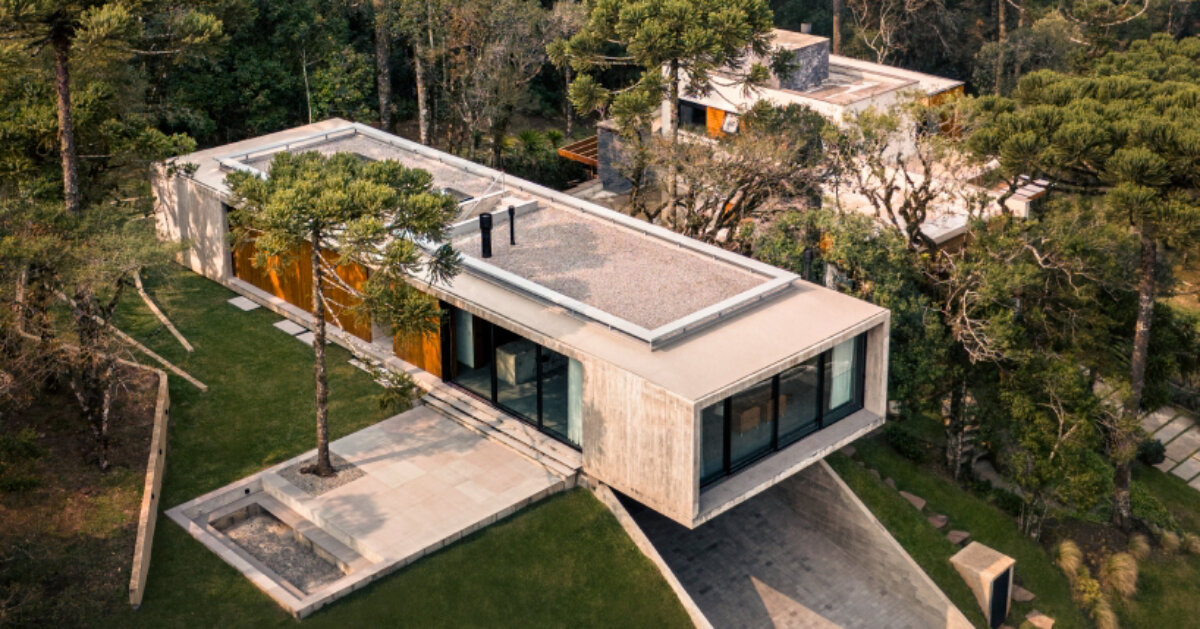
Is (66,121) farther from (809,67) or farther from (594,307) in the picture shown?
(809,67)

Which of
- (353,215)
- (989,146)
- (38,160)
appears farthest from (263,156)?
(989,146)

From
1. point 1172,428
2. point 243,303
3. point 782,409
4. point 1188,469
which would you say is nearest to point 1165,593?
point 1188,469

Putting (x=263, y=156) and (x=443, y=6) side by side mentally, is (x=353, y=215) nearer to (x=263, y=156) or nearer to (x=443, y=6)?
(x=263, y=156)

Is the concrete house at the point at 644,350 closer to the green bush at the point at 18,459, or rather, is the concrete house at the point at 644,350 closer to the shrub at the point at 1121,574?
the green bush at the point at 18,459

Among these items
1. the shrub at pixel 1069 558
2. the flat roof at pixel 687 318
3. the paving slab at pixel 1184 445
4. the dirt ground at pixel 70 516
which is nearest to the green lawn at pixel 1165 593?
the shrub at pixel 1069 558

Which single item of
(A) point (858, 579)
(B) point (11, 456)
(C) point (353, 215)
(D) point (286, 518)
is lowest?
(A) point (858, 579)
